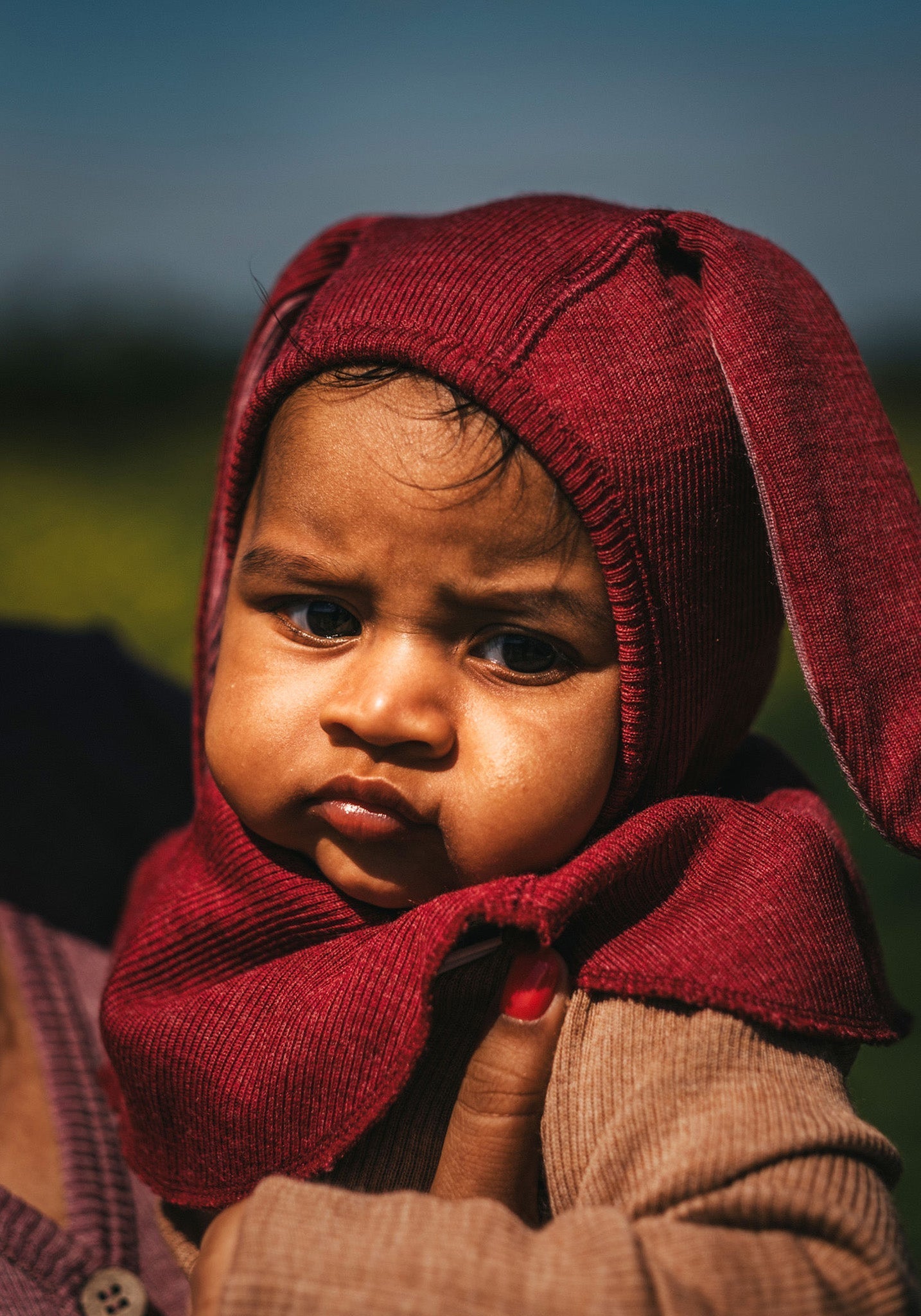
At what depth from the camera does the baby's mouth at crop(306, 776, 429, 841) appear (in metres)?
1.48

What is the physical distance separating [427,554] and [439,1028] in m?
0.62

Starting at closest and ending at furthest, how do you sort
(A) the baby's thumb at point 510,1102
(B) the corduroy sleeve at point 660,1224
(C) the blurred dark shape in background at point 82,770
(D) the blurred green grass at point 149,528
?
(B) the corduroy sleeve at point 660,1224
(A) the baby's thumb at point 510,1102
(C) the blurred dark shape in background at point 82,770
(D) the blurred green grass at point 149,528

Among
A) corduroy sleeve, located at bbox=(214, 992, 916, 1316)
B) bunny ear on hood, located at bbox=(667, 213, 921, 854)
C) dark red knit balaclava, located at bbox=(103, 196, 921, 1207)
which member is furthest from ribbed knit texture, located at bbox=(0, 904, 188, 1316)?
bunny ear on hood, located at bbox=(667, 213, 921, 854)

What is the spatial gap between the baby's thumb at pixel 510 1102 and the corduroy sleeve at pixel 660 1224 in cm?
6

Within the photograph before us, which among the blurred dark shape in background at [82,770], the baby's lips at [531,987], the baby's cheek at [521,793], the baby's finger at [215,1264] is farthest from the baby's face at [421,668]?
the blurred dark shape in background at [82,770]

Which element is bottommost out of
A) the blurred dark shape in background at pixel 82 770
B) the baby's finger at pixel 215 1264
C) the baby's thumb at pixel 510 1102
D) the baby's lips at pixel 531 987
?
the blurred dark shape in background at pixel 82 770

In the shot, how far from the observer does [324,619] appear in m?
1.59

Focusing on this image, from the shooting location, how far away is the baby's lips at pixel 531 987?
142 centimetres

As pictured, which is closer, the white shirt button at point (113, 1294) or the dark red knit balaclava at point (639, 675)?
the dark red knit balaclava at point (639, 675)

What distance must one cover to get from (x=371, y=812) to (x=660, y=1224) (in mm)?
585

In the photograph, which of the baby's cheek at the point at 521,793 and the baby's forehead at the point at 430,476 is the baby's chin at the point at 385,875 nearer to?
the baby's cheek at the point at 521,793

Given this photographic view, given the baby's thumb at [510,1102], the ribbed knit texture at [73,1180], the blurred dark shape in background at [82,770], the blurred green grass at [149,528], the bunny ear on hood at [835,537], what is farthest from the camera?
the blurred green grass at [149,528]

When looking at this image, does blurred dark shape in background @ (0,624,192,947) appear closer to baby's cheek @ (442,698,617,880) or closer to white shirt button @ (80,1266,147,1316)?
white shirt button @ (80,1266,147,1316)

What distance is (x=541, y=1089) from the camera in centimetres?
142
